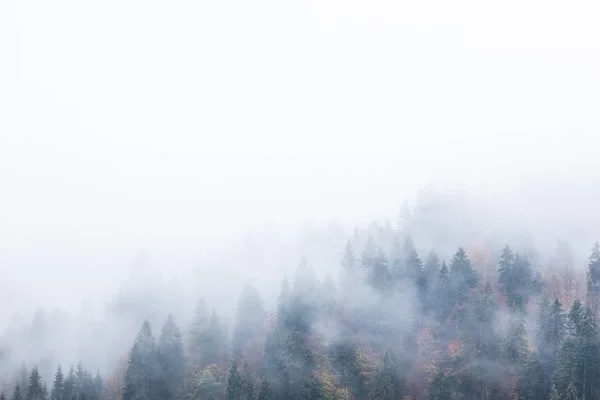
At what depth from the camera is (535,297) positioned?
110 metres

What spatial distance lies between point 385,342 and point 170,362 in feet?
152

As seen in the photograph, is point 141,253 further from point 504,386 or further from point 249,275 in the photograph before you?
point 504,386

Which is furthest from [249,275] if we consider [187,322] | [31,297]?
[31,297]

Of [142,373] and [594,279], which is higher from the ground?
[594,279]

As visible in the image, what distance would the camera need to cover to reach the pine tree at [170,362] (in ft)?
371

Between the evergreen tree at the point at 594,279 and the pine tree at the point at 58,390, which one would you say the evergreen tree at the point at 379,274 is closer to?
the evergreen tree at the point at 594,279

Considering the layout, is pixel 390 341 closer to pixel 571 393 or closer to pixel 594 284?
pixel 571 393

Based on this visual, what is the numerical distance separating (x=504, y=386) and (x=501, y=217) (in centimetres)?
5764

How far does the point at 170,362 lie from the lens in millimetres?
115312

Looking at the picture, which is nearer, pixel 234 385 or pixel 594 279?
pixel 594 279

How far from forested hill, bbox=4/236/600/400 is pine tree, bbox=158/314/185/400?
0.21 m

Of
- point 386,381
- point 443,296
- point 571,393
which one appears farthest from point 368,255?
point 571,393

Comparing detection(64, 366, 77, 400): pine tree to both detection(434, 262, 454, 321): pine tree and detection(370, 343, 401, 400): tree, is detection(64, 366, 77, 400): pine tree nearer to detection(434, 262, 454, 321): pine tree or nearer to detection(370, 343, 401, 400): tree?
detection(370, 343, 401, 400): tree

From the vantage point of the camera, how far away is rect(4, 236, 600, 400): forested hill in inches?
3775
